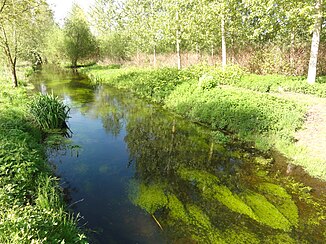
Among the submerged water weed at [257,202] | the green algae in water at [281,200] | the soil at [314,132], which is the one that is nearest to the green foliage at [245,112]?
the soil at [314,132]

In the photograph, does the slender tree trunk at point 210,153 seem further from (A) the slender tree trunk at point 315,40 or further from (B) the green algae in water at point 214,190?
(A) the slender tree trunk at point 315,40

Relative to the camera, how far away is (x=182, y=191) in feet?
19.2

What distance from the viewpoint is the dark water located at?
4.57 meters

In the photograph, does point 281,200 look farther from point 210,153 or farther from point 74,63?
point 74,63

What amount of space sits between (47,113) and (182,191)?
21.4 ft

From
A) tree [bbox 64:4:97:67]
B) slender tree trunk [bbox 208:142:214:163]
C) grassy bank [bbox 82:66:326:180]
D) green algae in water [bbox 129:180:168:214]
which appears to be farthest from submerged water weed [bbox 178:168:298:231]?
tree [bbox 64:4:97:67]

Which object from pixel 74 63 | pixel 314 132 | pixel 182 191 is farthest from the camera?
pixel 74 63

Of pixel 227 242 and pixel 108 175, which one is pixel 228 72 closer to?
pixel 108 175

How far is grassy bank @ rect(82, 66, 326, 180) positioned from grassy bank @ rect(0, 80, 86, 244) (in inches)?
239

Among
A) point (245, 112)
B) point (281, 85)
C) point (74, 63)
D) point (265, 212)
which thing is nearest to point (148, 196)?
point (265, 212)

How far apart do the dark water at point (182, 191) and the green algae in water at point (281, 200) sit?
0.07 feet

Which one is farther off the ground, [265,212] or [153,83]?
[153,83]

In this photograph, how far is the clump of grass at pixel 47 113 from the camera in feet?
30.5

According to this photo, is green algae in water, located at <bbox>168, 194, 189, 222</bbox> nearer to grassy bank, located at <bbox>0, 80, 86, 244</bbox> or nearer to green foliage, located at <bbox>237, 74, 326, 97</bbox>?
grassy bank, located at <bbox>0, 80, 86, 244</bbox>
